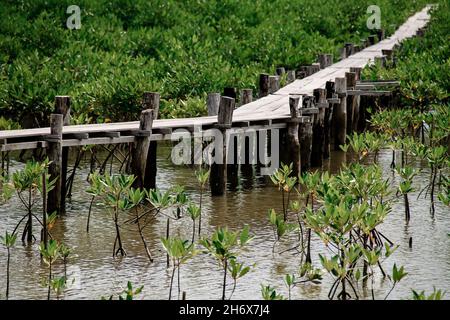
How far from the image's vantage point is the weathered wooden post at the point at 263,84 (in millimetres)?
20294

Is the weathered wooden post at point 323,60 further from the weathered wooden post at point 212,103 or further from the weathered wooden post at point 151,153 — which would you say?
the weathered wooden post at point 151,153

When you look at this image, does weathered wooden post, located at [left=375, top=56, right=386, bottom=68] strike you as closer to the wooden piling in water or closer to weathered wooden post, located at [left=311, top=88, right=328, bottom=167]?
the wooden piling in water

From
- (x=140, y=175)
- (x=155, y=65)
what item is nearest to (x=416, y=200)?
(x=140, y=175)

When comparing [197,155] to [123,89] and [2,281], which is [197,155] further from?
[2,281]

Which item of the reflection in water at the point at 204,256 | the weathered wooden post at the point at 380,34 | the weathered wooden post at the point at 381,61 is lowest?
the reflection in water at the point at 204,256

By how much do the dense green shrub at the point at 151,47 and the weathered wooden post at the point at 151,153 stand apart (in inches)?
112

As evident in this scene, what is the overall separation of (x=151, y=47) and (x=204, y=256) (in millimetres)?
13708

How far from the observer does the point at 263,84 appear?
2044 cm

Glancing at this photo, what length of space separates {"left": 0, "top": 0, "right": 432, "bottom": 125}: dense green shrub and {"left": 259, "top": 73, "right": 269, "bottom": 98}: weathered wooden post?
1.26 metres

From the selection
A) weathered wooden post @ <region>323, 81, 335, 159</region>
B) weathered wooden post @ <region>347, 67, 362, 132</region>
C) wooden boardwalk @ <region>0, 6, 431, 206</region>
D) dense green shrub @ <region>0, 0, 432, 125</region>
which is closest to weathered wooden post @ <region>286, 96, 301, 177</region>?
wooden boardwalk @ <region>0, 6, 431, 206</region>

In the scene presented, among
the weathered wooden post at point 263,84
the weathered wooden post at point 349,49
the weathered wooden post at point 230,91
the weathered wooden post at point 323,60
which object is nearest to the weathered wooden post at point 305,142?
the weathered wooden post at point 230,91

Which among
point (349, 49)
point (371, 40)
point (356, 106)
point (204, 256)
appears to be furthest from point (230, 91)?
point (371, 40)

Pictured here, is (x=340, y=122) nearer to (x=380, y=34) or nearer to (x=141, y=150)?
(x=141, y=150)

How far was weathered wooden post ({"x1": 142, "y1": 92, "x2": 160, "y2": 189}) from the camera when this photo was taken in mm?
16359
